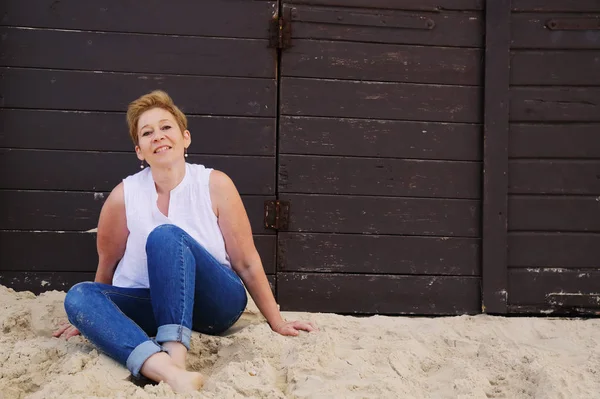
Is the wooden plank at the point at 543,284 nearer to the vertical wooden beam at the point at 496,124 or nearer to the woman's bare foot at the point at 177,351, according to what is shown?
the vertical wooden beam at the point at 496,124

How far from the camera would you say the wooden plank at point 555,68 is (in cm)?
342

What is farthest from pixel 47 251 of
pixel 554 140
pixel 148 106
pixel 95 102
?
pixel 554 140

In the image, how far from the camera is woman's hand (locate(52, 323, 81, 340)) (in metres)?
2.32

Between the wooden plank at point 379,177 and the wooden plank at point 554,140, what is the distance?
0.24 m

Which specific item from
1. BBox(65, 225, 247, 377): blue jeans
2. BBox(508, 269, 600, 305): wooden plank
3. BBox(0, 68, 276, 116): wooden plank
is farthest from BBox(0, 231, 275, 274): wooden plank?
BBox(508, 269, 600, 305): wooden plank

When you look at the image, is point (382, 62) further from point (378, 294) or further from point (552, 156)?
point (378, 294)

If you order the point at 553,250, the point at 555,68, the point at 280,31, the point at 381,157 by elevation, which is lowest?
the point at 553,250

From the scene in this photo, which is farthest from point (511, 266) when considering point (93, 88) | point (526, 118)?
point (93, 88)

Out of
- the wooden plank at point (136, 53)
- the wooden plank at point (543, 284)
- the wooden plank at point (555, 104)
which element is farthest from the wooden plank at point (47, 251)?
the wooden plank at point (555, 104)

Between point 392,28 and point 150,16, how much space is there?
3.91ft

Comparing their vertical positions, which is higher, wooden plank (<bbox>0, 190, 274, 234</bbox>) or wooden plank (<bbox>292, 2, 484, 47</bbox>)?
wooden plank (<bbox>292, 2, 484, 47</bbox>)

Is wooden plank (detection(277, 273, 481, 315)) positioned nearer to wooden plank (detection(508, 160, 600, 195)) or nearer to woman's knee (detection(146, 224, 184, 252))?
wooden plank (detection(508, 160, 600, 195))

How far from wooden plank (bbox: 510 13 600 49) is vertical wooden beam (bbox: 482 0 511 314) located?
67 mm

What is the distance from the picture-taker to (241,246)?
2.38 metres
